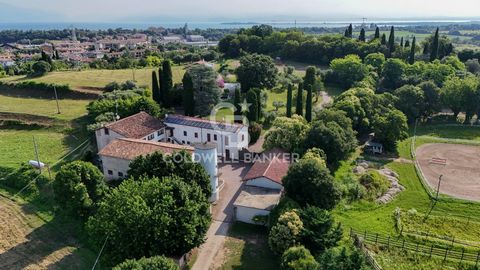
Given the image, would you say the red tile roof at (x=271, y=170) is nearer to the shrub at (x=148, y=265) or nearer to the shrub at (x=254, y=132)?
the shrub at (x=254, y=132)

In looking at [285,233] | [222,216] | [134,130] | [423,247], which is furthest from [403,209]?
[134,130]

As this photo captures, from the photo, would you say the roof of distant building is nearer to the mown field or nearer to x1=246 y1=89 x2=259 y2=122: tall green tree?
Result: x1=246 y1=89 x2=259 y2=122: tall green tree

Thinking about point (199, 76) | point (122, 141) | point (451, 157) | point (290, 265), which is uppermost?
point (199, 76)

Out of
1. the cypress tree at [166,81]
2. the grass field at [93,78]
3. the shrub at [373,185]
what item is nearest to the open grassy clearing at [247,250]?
the shrub at [373,185]

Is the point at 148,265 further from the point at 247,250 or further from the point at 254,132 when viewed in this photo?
the point at 254,132

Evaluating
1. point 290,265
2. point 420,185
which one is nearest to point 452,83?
point 420,185

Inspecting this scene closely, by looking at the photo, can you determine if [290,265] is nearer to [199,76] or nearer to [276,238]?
[276,238]
